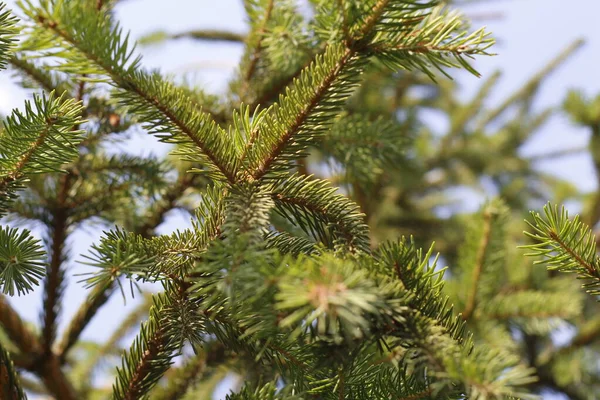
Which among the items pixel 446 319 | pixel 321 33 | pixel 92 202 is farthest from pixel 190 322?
pixel 92 202

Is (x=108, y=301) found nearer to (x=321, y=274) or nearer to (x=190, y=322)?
(x=190, y=322)

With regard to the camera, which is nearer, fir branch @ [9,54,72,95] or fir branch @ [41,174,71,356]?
fir branch @ [9,54,72,95]

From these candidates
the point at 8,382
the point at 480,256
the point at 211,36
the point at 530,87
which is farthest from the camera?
the point at 530,87

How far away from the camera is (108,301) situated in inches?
39.5

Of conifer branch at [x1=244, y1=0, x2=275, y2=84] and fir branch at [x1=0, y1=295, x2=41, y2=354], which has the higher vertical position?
conifer branch at [x1=244, y1=0, x2=275, y2=84]

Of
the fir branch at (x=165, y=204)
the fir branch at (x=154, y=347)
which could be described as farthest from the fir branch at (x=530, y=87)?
the fir branch at (x=154, y=347)

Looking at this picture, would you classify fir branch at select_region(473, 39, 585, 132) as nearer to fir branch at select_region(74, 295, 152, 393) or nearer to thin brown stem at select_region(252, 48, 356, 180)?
fir branch at select_region(74, 295, 152, 393)

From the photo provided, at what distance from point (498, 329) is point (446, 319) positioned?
0.72 metres

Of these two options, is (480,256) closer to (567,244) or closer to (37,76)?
(567,244)

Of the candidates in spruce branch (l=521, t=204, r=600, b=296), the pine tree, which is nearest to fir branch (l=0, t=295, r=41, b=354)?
the pine tree

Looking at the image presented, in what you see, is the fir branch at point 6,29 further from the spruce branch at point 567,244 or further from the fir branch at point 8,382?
the spruce branch at point 567,244

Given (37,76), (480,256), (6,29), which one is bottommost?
(480,256)

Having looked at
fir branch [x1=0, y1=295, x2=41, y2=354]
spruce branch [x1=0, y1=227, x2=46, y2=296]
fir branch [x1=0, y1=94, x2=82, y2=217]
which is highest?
fir branch [x1=0, y1=94, x2=82, y2=217]

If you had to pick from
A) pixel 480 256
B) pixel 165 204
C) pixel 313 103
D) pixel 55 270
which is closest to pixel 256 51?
pixel 165 204
